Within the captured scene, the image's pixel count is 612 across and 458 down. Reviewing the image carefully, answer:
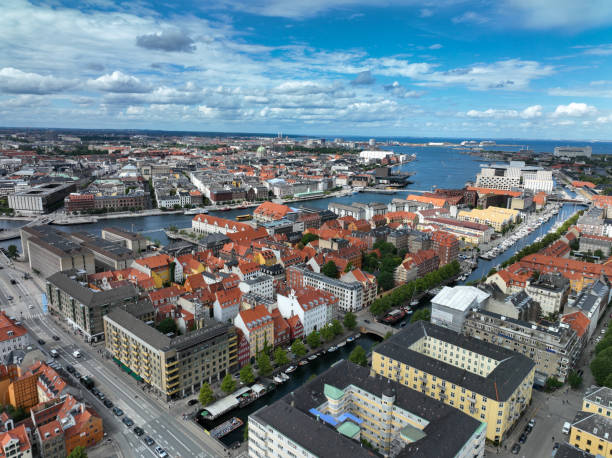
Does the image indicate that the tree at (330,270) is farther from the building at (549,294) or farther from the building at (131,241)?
the building at (131,241)

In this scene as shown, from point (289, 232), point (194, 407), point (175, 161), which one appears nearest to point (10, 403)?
point (194, 407)

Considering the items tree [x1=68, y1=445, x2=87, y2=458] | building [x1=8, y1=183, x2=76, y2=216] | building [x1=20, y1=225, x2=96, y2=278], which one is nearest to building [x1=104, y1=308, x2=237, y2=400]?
tree [x1=68, y1=445, x2=87, y2=458]

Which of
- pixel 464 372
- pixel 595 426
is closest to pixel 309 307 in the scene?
pixel 464 372

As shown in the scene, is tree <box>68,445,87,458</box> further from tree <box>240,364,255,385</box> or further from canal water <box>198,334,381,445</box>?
tree <box>240,364,255,385</box>

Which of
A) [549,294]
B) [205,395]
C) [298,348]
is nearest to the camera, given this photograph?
[205,395]

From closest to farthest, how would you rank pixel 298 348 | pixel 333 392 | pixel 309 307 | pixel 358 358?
pixel 333 392, pixel 358 358, pixel 298 348, pixel 309 307

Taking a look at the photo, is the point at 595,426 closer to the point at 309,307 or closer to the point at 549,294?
the point at 549,294
